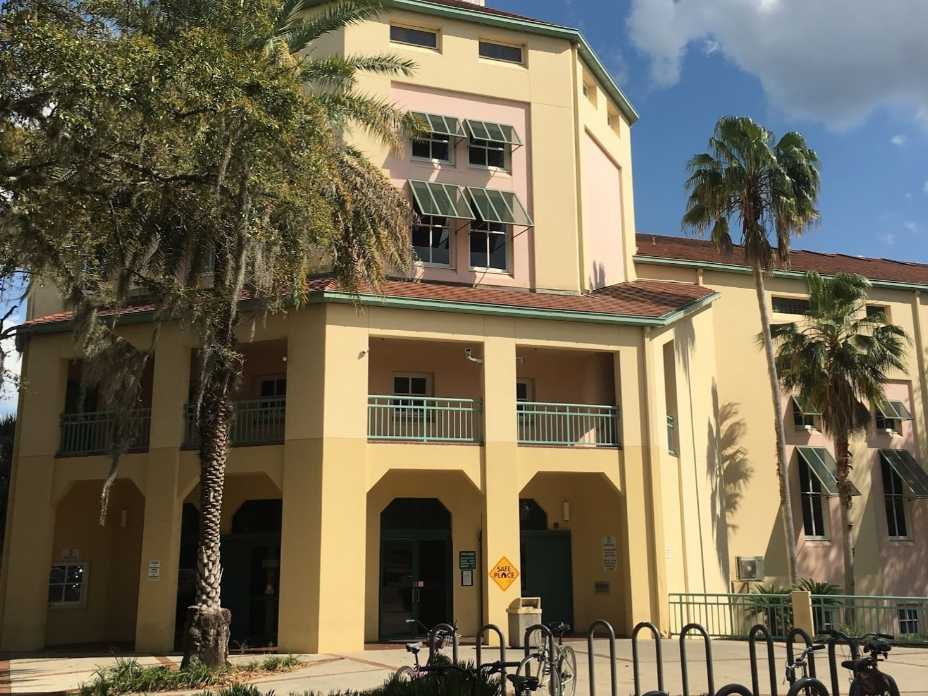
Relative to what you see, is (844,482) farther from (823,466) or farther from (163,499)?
(163,499)

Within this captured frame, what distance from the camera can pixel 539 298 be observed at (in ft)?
74.1

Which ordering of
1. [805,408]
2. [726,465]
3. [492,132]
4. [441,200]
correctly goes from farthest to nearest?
[805,408], [726,465], [492,132], [441,200]

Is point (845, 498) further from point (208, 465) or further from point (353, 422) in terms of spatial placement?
point (208, 465)

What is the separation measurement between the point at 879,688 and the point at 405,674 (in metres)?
6.17

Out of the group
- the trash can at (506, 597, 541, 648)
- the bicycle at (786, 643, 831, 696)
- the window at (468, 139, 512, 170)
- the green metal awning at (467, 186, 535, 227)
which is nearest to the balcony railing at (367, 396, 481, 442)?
the trash can at (506, 597, 541, 648)

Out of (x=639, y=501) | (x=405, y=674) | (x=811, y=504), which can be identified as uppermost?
(x=811, y=504)

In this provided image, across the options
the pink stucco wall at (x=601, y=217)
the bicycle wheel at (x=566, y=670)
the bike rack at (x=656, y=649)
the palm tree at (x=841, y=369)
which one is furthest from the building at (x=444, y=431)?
the bike rack at (x=656, y=649)

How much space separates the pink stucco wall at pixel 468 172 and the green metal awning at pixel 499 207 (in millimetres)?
438

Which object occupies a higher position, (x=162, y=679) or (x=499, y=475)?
(x=499, y=475)

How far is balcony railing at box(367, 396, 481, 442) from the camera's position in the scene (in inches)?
798

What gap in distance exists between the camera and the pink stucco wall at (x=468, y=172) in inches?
923

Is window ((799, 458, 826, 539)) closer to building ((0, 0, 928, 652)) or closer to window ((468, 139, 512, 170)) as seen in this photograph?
building ((0, 0, 928, 652))

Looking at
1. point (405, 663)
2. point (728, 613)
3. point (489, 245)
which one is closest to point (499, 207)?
point (489, 245)

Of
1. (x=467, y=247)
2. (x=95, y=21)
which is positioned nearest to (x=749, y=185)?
(x=467, y=247)
